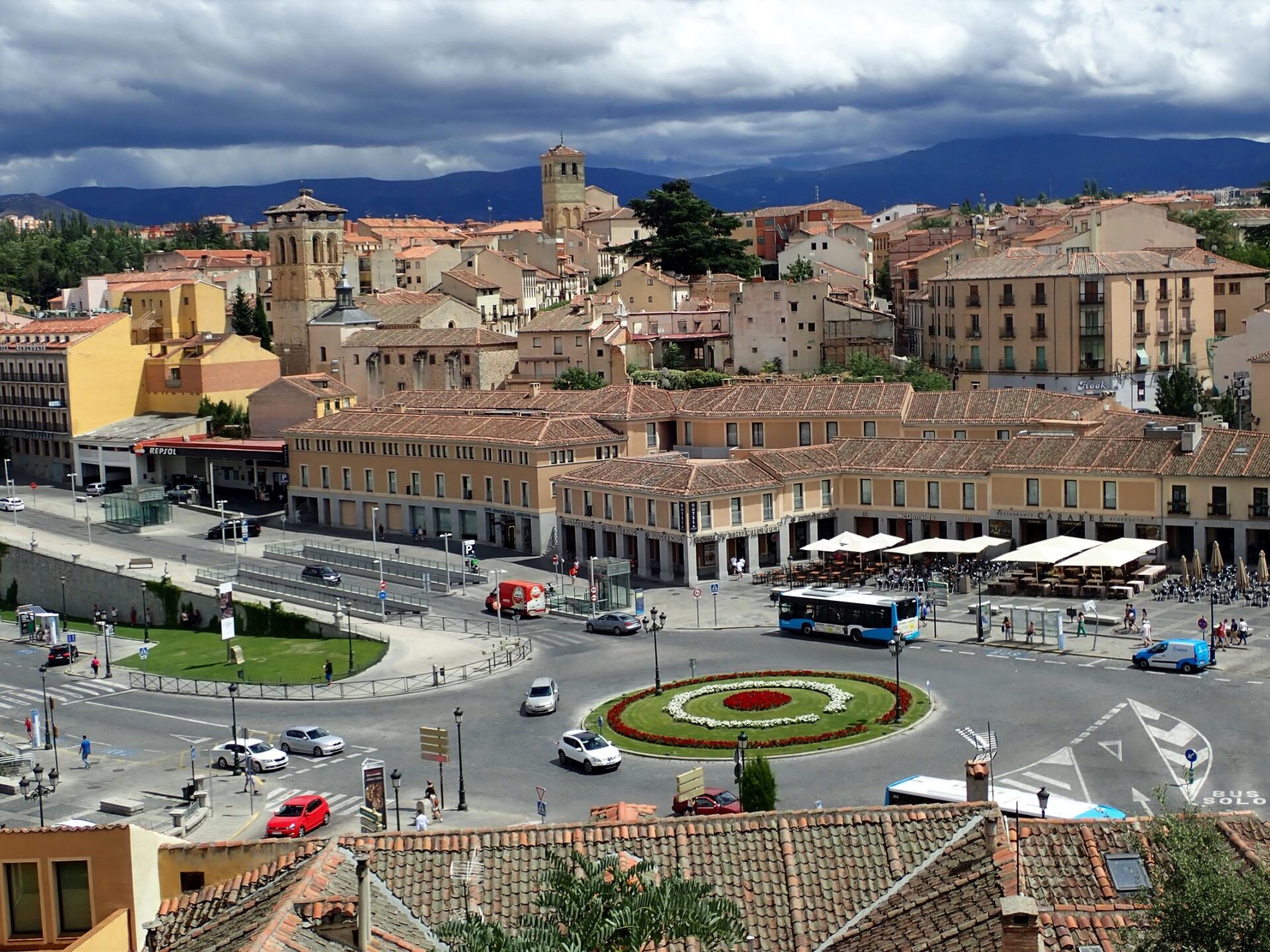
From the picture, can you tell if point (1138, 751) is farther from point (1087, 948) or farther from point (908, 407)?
point (908, 407)

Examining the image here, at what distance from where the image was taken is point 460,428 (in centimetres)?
8712

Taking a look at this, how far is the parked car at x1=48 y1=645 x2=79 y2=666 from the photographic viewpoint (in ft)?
224

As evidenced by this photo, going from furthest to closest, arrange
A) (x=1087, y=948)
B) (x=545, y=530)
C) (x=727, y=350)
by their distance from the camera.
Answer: (x=727, y=350)
(x=545, y=530)
(x=1087, y=948)

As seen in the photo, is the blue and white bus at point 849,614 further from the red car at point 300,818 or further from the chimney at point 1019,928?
the chimney at point 1019,928

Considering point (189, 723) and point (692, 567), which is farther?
point (692, 567)

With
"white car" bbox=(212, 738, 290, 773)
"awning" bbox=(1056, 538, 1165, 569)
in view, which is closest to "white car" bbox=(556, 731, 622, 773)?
"white car" bbox=(212, 738, 290, 773)

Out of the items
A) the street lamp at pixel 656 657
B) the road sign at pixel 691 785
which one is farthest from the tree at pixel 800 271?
the road sign at pixel 691 785

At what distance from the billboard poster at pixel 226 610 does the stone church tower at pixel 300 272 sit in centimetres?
5860

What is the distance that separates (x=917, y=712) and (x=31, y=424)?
82.5 metres

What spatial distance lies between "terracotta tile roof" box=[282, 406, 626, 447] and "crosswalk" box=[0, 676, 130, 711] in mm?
24755

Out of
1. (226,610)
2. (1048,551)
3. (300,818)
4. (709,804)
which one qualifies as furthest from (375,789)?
(1048,551)

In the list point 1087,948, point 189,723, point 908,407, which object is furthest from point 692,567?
point 1087,948

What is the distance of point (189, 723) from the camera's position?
55.2m

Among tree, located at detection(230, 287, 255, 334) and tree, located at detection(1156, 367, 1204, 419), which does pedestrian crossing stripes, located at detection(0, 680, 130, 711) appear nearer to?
tree, located at detection(1156, 367, 1204, 419)
